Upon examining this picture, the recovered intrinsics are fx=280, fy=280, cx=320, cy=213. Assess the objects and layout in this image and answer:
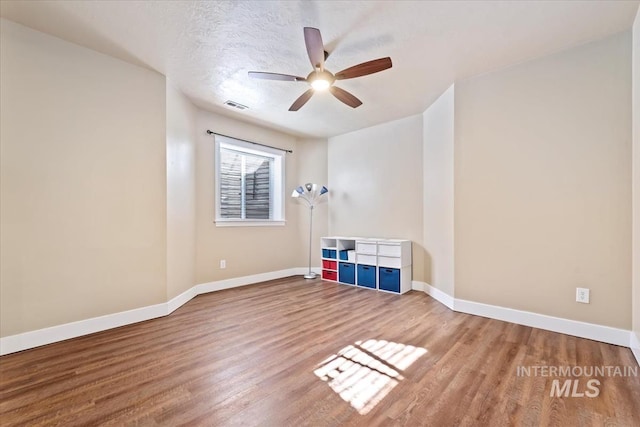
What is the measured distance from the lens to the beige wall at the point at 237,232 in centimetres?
398

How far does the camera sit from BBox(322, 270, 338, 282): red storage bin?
4652mm

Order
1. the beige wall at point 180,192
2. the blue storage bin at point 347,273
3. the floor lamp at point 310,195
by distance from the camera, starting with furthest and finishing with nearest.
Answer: the floor lamp at point 310,195 < the blue storage bin at point 347,273 < the beige wall at point 180,192

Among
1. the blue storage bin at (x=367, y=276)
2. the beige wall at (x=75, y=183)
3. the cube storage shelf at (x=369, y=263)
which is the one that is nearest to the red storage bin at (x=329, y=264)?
the cube storage shelf at (x=369, y=263)

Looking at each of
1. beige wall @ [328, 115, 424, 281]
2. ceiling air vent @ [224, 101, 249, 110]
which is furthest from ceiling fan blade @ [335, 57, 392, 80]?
beige wall @ [328, 115, 424, 281]

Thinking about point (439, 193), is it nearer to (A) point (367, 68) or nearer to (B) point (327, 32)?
(A) point (367, 68)

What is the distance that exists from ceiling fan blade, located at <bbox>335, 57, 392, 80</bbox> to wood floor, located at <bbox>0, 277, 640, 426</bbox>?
2286 mm

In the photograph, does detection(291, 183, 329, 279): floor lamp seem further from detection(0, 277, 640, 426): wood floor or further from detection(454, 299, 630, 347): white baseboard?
detection(454, 299, 630, 347): white baseboard

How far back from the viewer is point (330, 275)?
4.71 metres

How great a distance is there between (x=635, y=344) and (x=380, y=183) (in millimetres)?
3159

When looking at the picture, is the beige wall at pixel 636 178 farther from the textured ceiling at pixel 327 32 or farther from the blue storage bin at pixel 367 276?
the blue storage bin at pixel 367 276

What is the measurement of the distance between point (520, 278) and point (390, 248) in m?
1.58

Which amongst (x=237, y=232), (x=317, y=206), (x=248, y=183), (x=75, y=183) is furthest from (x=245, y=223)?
(x=75, y=183)

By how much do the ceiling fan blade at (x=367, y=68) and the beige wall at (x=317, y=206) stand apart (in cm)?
279

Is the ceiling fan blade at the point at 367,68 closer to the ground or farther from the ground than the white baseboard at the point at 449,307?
farther from the ground
